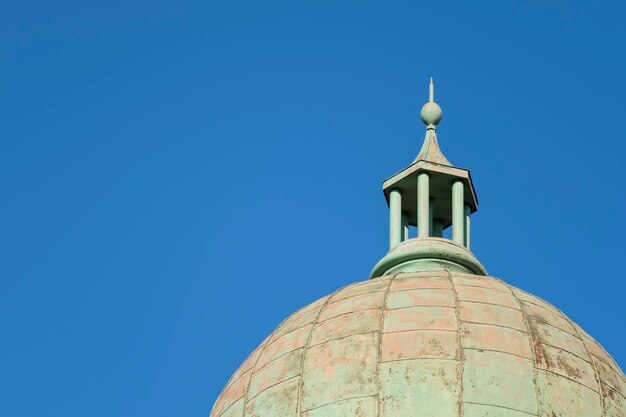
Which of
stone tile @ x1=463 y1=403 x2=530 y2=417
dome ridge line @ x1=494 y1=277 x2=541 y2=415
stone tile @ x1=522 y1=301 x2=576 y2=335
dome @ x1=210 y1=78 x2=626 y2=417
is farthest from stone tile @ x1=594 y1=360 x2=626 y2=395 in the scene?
stone tile @ x1=463 y1=403 x2=530 y2=417

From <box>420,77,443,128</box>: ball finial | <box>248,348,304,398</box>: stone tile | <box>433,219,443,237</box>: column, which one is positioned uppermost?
<box>420,77,443,128</box>: ball finial

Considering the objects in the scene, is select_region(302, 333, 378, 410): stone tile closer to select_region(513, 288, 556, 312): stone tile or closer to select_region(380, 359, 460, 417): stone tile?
select_region(380, 359, 460, 417): stone tile

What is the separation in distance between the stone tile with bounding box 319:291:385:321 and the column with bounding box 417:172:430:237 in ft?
13.9

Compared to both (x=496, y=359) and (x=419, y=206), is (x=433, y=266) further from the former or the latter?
(x=496, y=359)

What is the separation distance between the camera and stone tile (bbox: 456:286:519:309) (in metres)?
51.3

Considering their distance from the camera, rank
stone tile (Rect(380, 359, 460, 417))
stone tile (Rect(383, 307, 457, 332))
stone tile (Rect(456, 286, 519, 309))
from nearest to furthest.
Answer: stone tile (Rect(380, 359, 460, 417))
stone tile (Rect(383, 307, 457, 332))
stone tile (Rect(456, 286, 519, 309))

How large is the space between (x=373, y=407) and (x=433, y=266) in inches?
285

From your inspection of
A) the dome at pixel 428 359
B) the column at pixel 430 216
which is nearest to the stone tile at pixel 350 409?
the dome at pixel 428 359

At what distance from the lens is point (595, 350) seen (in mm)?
51469

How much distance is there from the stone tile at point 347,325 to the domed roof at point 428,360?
0.03m

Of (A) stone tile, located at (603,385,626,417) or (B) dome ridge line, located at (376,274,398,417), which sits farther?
(A) stone tile, located at (603,385,626,417)

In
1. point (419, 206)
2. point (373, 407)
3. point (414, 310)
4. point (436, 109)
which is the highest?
point (436, 109)

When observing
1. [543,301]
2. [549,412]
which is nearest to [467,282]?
[543,301]

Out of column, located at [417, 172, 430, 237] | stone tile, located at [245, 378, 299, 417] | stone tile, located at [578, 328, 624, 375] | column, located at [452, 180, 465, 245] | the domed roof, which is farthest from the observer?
column, located at [452, 180, 465, 245]
